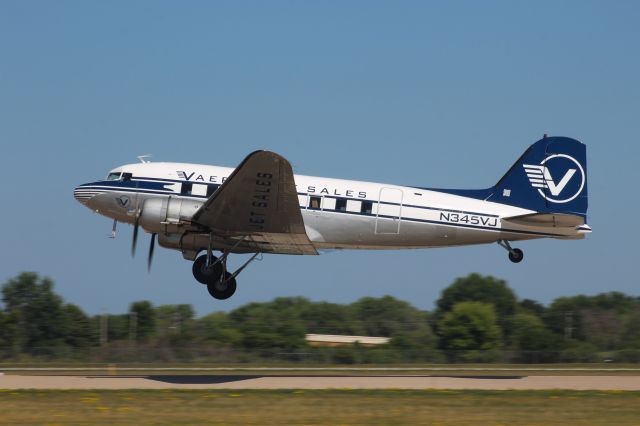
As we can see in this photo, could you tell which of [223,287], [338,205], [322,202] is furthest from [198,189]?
[338,205]

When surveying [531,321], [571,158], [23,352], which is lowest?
[23,352]

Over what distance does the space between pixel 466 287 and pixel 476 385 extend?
4255 cm

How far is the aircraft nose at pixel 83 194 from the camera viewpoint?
2370 centimetres

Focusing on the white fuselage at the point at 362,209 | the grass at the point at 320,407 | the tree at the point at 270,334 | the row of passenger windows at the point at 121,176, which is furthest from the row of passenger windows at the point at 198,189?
the tree at the point at 270,334

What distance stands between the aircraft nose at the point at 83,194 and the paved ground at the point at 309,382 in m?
4.98

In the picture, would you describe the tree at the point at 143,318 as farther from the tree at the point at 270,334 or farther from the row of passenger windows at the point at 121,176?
the row of passenger windows at the point at 121,176

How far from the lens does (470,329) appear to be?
41.5m

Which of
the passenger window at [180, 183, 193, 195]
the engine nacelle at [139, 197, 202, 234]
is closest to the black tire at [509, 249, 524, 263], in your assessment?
the engine nacelle at [139, 197, 202, 234]

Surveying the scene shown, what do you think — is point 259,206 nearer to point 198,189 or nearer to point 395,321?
point 198,189

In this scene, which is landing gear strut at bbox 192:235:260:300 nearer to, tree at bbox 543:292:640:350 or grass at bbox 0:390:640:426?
grass at bbox 0:390:640:426

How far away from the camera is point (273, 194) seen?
2097cm

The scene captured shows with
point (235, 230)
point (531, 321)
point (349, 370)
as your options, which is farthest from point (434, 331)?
point (235, 230)

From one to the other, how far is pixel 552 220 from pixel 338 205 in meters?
5.22

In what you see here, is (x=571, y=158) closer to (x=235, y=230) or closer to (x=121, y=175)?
(x=235, y=230)
